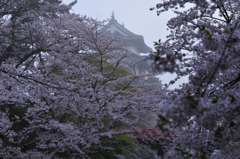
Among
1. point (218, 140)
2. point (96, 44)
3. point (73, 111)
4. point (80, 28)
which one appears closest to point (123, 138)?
point (73, 111)

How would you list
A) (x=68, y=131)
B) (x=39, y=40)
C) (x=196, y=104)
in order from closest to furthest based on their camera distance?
(x=196, y=104) → (x=68, y=131) → (x=39, y=40)

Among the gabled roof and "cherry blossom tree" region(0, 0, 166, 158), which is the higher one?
the gabled roof

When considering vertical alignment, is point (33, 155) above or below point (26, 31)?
below

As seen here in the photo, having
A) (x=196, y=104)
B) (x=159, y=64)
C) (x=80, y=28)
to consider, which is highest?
(x=80, y=28)

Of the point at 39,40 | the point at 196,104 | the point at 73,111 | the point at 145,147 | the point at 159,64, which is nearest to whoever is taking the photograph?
the point at 196,104

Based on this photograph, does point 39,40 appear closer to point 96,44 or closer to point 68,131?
point 96,44

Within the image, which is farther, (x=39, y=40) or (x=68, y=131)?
(x=39, y=40)

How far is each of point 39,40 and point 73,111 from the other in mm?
4287

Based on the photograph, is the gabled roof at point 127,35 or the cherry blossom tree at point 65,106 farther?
the gabled roof at point 127,35

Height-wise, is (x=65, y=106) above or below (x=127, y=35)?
below

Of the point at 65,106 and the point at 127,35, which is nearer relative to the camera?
the point at 65,106

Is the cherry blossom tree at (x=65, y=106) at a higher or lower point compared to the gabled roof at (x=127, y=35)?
lower

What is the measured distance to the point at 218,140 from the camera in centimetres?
195

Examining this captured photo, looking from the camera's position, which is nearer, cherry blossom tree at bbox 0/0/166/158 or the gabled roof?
cherry blossom tree at bbox 0/0/166/158
